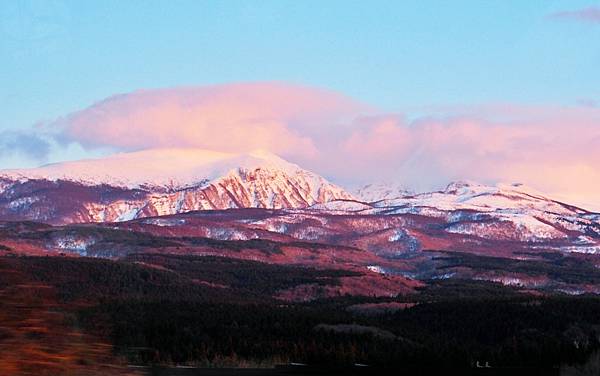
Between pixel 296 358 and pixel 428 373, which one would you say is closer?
pixel 428 373

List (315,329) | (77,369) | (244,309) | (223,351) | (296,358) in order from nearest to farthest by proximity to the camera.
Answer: (77,369) < (296,358) < (223,351) < (315,329) < (244,309)

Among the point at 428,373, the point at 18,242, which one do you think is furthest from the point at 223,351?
the point at 18,242

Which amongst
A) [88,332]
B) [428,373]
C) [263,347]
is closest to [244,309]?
[263,347]

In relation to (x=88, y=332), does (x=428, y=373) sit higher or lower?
lower

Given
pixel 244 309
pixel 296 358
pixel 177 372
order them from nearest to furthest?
pixel 177 372
pixel 296 358
pixel 244 309

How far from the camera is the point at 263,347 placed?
65375mm

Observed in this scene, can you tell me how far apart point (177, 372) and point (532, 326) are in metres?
71.9

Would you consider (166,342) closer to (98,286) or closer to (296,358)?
(296,358)

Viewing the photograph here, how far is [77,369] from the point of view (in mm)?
9906

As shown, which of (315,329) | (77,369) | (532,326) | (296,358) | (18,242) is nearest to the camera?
(77,369)

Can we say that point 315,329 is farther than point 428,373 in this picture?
Yes

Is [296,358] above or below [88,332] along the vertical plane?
below

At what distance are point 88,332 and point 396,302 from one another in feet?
343

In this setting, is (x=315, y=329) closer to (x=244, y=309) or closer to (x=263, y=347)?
(x=263, y=347)
